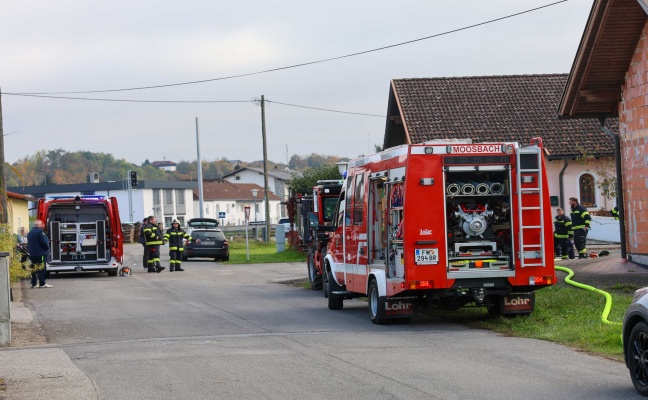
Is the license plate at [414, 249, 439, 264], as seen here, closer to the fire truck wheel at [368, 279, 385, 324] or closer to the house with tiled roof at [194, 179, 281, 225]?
the fire truck wheel at [368, 279, 385, 324]

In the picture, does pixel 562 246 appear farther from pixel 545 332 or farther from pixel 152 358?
pixel 152 358

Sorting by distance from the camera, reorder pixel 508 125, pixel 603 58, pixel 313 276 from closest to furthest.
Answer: pixel 603 58 < pixel 313 276 < pixel 508 125

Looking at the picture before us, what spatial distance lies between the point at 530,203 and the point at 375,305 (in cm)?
286

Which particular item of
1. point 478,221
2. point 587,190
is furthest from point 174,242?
point 478,221

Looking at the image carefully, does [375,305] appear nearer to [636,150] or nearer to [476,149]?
[476,149]

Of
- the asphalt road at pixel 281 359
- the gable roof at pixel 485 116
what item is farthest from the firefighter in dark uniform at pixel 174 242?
the asphalt road at pixel 281 359

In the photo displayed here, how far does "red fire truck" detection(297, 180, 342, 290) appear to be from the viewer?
22.7 metres

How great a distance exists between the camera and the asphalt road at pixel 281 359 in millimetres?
9461

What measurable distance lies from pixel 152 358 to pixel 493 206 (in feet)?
19.3

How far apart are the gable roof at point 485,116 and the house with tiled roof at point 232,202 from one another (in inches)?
3167

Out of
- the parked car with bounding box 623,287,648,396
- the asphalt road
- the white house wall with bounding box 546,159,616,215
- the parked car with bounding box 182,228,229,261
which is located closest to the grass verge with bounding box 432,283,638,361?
the asphalt road

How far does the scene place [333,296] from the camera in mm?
18375

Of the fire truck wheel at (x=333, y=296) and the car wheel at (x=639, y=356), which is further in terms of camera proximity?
the fire truck wheel at (x=333, y=296)

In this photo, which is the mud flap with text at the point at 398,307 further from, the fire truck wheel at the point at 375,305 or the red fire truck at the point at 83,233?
the red fire truck at the point at 83,233
